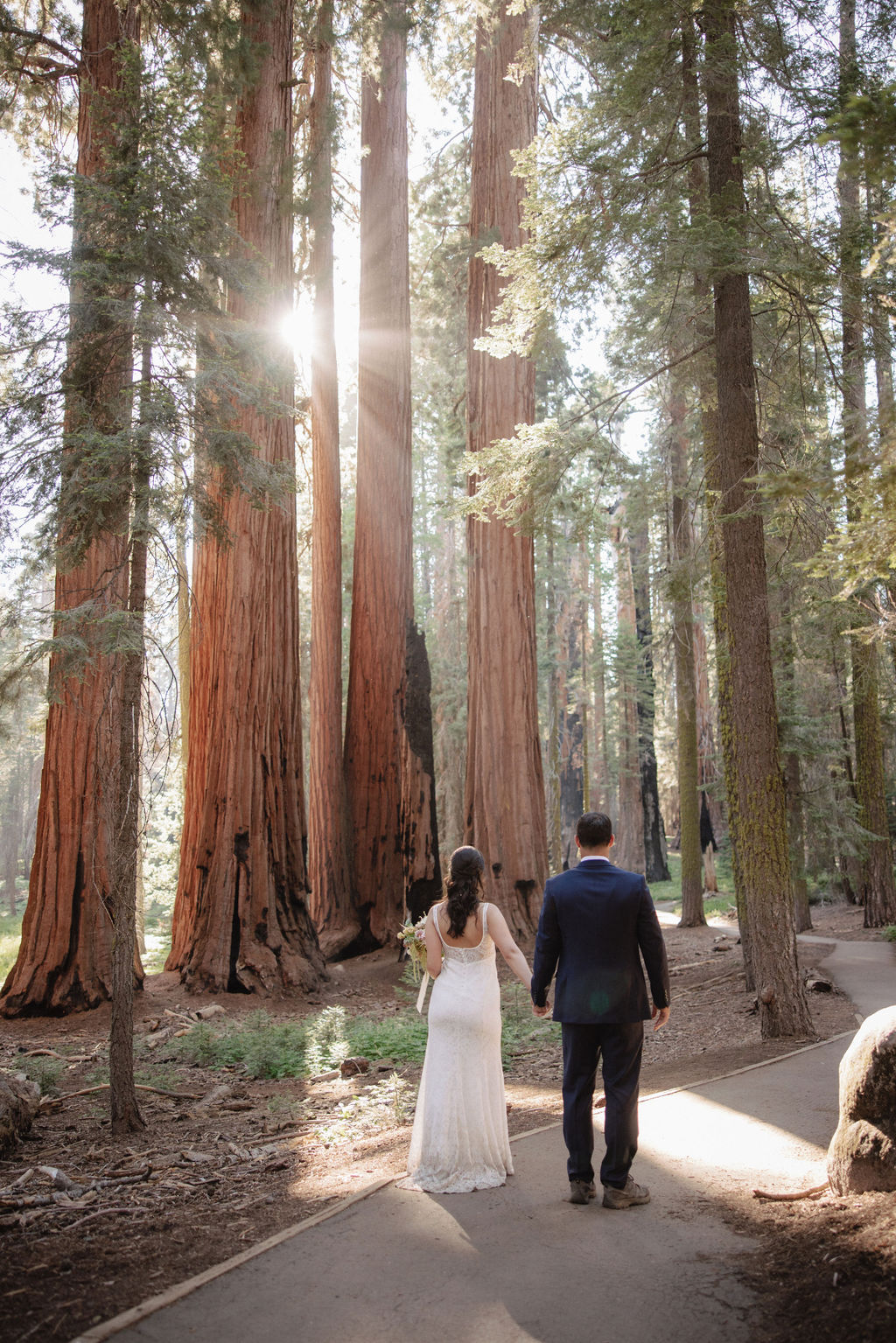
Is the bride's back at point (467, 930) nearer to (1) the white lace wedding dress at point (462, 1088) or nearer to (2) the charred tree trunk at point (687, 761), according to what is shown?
(1) the white lace wedding dress at point (462, 1088)

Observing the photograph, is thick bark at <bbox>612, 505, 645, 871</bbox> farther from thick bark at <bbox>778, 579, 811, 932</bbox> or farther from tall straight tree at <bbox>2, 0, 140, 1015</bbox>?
tall straight tree at <bbox>2, 0, 140, 1015</bbox>

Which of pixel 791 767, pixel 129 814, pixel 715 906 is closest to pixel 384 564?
pixel 791 767

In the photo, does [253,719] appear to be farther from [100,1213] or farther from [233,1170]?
[100,1213]

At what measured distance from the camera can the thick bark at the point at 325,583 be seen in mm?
12531

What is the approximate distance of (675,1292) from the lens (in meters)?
3.51

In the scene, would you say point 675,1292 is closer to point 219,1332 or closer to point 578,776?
point 219,1332

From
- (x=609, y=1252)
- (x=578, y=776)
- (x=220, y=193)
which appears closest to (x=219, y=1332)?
(x=609, y=1252)

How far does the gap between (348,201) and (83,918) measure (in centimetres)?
1400

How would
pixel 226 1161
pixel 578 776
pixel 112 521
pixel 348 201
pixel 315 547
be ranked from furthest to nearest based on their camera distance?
pixel 578 776, pixel 348 201, pixel 315 547, pixel 112 521, pixel 226 1161

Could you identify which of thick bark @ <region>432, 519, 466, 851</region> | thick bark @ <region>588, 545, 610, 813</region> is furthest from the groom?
thick bark @ <region>588, 545, 610, 813</region>

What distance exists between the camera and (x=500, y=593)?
13750 millimetres

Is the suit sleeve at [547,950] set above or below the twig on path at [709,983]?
above

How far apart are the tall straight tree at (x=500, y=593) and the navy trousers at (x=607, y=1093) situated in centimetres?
835

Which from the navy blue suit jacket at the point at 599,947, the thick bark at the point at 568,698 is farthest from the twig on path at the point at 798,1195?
the thick bark at the point at 568,698
